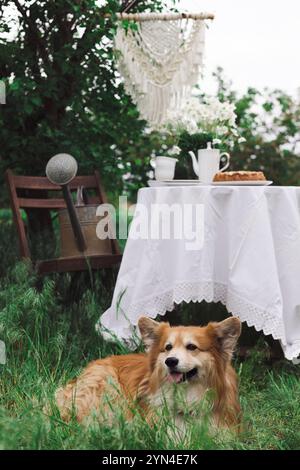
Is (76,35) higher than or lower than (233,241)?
higher

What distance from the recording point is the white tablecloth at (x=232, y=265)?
146 inches

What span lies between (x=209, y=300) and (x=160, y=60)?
2.70m

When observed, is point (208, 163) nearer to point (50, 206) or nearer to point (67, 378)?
point (50, 206)

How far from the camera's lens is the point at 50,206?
532cm

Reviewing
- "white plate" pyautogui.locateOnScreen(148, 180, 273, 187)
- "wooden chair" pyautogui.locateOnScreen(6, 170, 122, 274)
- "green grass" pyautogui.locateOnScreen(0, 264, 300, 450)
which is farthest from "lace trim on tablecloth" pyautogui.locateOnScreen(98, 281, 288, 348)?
"wooden chair" pyautogui.locateOnScreen(6, 170, 122, 274)

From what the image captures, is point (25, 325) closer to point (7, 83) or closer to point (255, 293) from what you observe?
Answer: point (255, 293)

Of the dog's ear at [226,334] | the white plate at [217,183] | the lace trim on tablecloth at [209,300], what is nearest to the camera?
the dog's ear at [226,334]

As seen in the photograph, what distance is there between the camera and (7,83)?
5.46 metres

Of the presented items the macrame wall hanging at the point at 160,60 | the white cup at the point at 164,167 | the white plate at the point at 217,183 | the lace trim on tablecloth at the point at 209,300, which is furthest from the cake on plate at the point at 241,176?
the macrame wall hanging at the point at 160,60

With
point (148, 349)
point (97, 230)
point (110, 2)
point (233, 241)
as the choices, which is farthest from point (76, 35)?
point (148, 349)

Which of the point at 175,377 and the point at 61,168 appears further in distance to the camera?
the point at 61,168

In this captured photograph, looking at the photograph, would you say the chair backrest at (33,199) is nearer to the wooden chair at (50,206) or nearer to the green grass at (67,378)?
the wooden chair at (50,206)

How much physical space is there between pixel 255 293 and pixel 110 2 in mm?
2793

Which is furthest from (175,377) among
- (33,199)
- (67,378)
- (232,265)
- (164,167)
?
(33,199)
